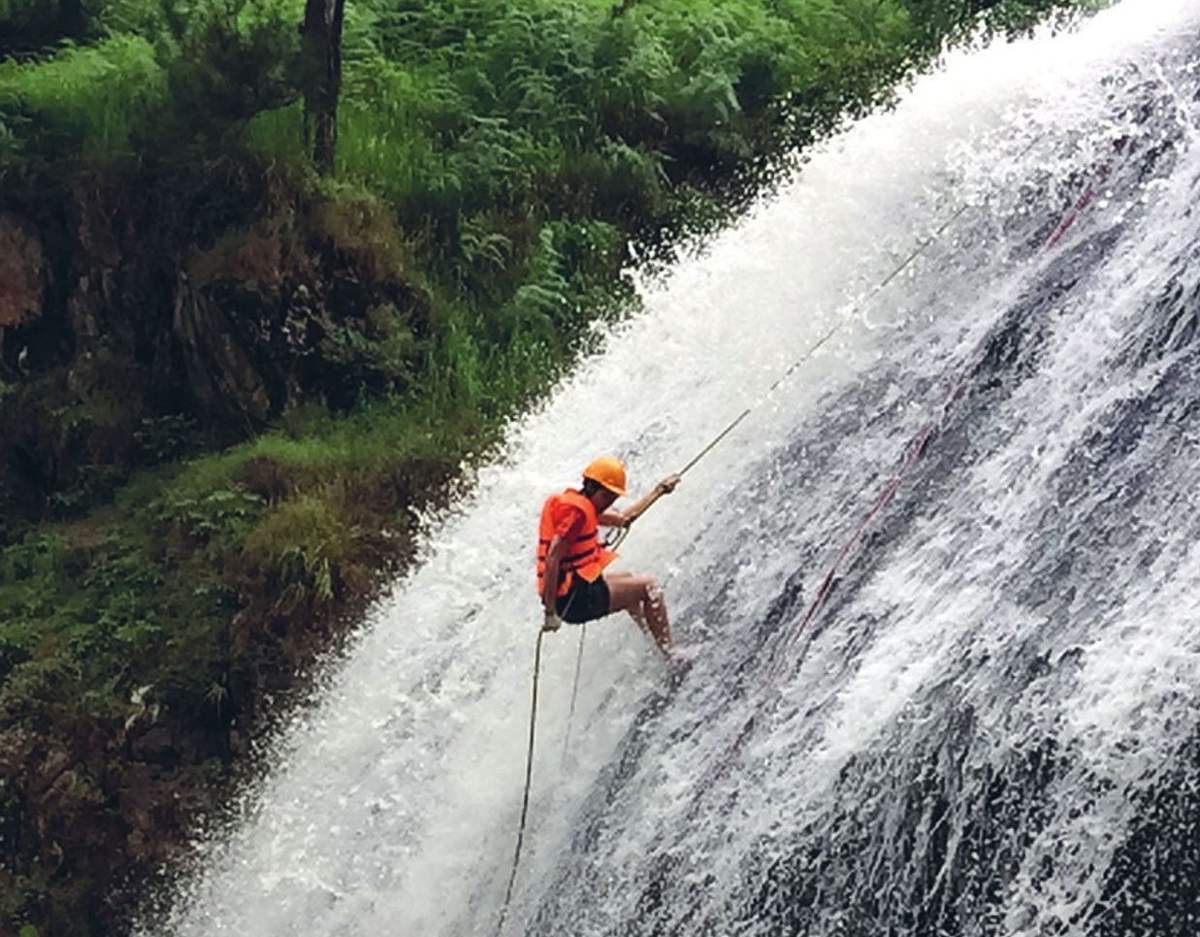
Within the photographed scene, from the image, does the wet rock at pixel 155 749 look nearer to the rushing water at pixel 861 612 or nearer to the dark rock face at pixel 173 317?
the rushing water at pixel 861 612

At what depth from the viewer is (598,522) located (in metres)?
7.48

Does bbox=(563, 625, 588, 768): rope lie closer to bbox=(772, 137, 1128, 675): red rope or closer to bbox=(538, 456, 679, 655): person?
bbox=(538, 456, 679, 655): person

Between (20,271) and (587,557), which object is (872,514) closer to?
(587,557)

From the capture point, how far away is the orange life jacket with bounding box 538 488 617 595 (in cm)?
731

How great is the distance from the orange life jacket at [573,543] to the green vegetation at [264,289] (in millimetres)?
2310

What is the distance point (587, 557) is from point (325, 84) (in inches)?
203

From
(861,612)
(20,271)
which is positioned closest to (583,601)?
(861,612)

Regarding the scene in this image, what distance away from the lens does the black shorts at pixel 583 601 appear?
7.46m

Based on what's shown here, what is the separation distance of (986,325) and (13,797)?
236 inches

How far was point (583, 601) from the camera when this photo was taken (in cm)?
751

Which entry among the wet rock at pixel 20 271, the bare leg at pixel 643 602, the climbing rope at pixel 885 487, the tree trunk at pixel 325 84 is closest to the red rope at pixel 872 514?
the climbing rope at pixel 885 487

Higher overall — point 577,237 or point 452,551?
point 577,237

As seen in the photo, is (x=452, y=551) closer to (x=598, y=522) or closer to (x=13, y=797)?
(x=598, y=522)

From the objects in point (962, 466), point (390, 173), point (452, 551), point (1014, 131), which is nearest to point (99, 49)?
point (390, 173)
